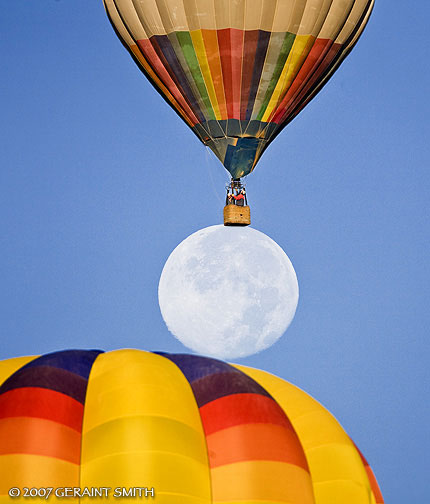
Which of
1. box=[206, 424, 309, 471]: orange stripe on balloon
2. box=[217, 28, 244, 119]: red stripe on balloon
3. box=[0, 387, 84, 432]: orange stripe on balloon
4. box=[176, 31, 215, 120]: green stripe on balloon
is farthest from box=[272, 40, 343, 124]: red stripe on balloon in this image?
box=[0, 387, 84, 432]: orange stripe on balloon

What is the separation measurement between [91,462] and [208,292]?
25.5ft

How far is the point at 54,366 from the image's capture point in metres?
10.4

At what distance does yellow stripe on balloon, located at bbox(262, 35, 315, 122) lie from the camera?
49.4 ft

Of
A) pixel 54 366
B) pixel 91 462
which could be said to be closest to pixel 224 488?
pixel 91 462

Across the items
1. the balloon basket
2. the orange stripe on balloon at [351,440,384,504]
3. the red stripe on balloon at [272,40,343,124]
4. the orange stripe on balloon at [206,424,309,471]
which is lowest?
the orange stripe on balloon at [351,440,384,504]

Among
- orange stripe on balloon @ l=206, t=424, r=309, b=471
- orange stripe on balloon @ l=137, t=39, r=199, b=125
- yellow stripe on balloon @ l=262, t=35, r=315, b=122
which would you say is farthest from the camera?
orange stripe on balloon @ l=137, t=39, r=199, b=125

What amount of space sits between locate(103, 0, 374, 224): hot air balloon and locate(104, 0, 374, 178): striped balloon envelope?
1cm

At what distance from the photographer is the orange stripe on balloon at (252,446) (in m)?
9.88

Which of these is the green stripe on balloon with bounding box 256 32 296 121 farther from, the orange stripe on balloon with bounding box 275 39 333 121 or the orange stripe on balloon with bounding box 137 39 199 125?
the orange stripe on balloon with bounding box 137 39 199 125

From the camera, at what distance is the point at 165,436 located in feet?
31.8

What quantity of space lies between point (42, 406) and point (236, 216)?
6.07m

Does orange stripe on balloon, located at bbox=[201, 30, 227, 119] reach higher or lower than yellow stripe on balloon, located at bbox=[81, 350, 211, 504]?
higher

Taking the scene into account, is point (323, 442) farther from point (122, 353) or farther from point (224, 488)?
point (122, 353)

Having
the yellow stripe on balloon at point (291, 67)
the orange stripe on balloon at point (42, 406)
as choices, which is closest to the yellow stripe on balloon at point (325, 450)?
the orange stripe on balloon at point (42, 406)
